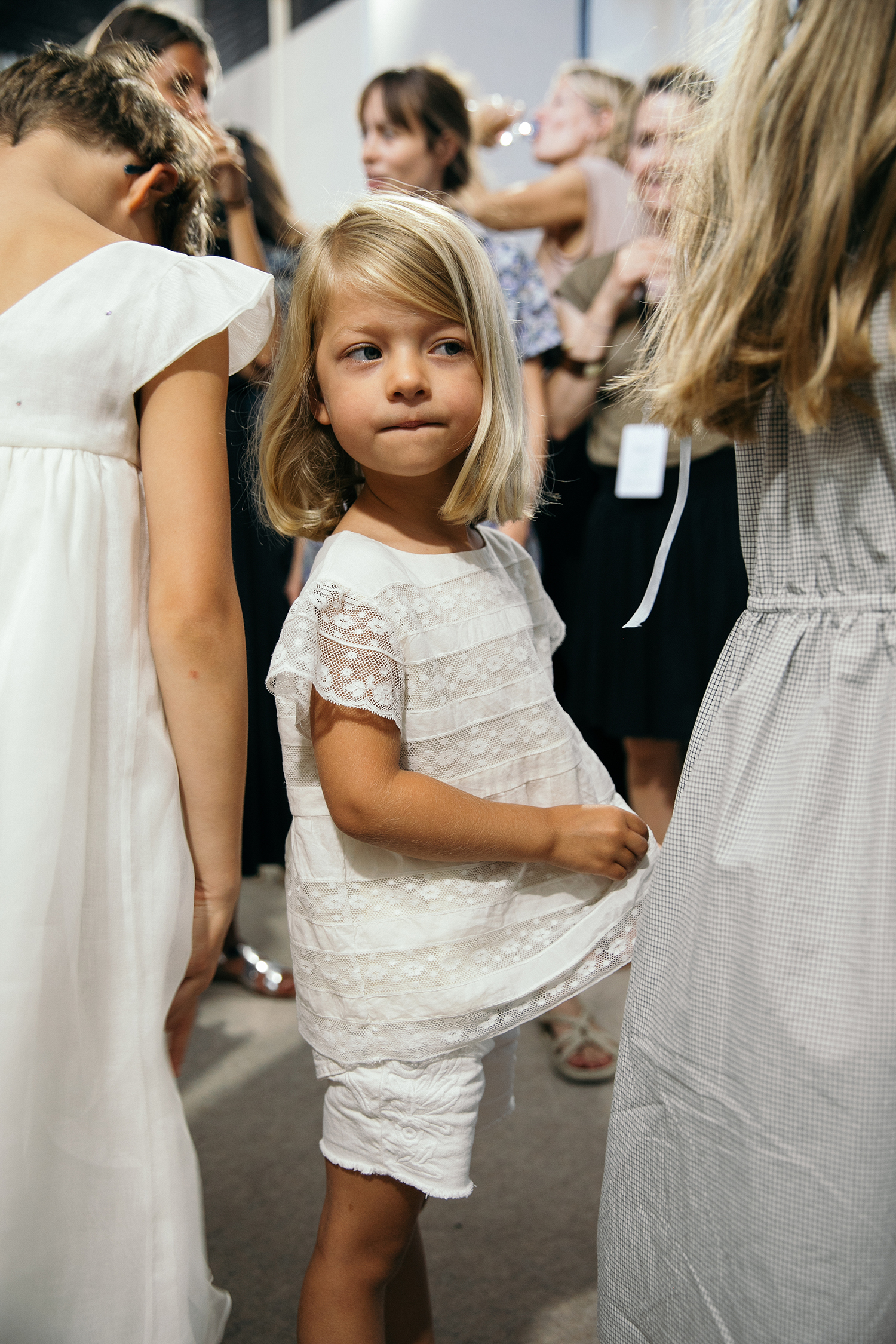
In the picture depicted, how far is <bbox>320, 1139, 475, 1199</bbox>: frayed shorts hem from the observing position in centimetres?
80

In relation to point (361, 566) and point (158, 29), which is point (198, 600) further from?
point (158, 29)

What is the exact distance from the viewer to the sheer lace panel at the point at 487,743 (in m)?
0.84

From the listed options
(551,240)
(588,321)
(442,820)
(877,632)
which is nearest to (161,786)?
(442,820)

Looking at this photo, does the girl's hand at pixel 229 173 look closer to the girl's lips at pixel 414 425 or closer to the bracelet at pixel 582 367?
the bracelet at pixel 582 367

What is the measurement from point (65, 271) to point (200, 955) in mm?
Result: 553

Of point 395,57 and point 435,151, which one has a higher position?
point 395,57

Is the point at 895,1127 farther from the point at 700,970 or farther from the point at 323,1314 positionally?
the point at 323,1314

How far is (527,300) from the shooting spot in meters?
1.78

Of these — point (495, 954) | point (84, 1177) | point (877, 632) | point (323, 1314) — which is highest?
point (877, 632)

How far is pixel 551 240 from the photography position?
2.28 meters

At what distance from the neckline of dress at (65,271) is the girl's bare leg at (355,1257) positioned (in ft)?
2.40

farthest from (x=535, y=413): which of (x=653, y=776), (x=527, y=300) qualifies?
(x=653, y=776)

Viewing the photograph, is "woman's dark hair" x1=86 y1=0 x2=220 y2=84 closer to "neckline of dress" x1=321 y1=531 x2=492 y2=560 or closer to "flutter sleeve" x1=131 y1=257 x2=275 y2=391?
"flutter sleeve" x1=131 y1=257 x2=275 y2=391

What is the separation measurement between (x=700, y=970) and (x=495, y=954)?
225mm
